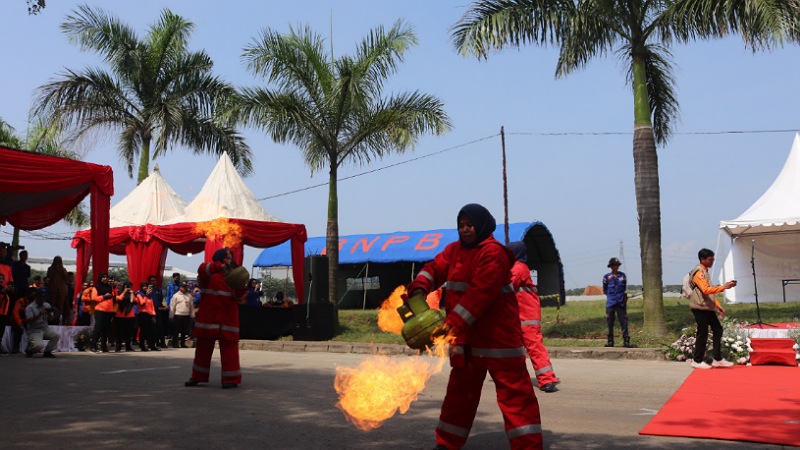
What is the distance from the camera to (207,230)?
814 inches

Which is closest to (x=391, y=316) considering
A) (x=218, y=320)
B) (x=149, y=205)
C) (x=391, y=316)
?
(x=391, y=316)

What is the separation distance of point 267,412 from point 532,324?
375 centimetres

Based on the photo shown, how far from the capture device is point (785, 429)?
6457mm

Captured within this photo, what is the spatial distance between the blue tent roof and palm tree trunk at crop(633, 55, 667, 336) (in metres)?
12.7

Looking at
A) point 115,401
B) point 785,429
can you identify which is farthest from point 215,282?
point 785,429

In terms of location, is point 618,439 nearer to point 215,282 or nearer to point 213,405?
point 213,405

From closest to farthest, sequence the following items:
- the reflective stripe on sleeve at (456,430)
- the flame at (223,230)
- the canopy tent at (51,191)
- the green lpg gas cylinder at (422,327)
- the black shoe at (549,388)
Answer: the green lpg gas cylinder at (422,327) < the reflective stripe on sleeve at (456,430) < the black shoe at (549,388) < the canopy tent at (51,191) < the flame at (223,230)

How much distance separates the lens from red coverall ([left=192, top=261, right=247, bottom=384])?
9430mm

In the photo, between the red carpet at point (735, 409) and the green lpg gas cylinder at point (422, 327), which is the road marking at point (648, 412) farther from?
the green lpg gas cylinder at point (422, 327)

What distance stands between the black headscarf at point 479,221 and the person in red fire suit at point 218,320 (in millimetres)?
4760

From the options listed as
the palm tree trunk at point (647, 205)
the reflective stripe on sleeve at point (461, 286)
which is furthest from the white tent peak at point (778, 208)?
the reflective stripe on sleeve at point (461, 286)

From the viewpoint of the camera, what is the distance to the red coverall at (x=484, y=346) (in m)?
5.07

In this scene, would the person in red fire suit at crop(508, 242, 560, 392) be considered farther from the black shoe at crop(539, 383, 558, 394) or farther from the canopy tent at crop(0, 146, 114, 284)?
the canopy tent at crop(0, 146, 114, 284)

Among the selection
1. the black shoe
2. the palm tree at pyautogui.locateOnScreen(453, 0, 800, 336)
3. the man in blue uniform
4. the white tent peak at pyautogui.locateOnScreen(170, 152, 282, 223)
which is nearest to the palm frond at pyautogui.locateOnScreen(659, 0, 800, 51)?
the palm tree at pyautogui.locateOnScreen(453, 0, 800, 336)
